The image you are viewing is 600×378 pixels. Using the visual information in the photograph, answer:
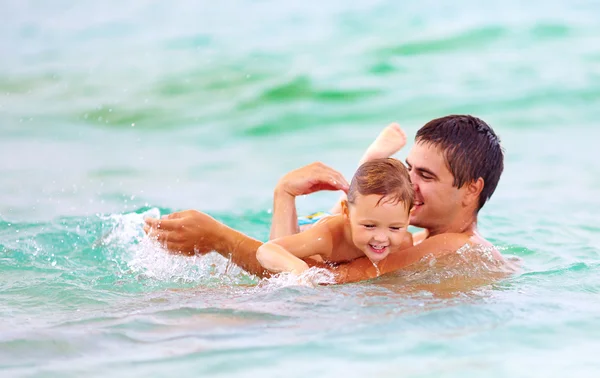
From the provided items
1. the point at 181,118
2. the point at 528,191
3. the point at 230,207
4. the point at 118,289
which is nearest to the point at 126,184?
the point at 230,207

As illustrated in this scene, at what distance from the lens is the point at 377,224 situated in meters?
4.34

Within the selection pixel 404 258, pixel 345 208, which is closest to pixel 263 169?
pixel 404 258

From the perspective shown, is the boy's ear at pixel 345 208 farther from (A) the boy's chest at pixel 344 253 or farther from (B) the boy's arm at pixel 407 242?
(B) the boy's arm at pixel 407 242

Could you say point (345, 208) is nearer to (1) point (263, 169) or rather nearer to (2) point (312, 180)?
(2) point (312, 180)

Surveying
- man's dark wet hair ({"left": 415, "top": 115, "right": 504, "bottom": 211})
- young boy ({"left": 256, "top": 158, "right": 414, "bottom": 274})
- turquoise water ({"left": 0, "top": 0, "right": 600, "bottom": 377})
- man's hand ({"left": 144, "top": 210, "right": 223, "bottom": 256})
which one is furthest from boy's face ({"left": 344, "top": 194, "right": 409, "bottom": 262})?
man's hand ({"left": 144, "top": 210, "right": 223, "bottom": 256})

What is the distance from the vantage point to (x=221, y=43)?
14.0 meters

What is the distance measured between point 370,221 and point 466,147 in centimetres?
78

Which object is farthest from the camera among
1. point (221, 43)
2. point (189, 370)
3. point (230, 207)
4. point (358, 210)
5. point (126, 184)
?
point (221, 43)

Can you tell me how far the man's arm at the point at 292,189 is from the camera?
5087 millimetres

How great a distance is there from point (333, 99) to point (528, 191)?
146 inches

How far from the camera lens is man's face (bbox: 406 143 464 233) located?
4750 millimetres

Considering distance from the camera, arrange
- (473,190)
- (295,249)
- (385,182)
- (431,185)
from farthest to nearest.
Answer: (473,190), (431,185), (295,249), (385,182)

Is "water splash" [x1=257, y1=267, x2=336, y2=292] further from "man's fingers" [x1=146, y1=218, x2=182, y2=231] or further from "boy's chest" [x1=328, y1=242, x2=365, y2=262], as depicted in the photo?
"man's fingers" [x1=146, y1=218, x2=182, y2=231]

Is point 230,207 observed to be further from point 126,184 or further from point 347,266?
point 347,266
